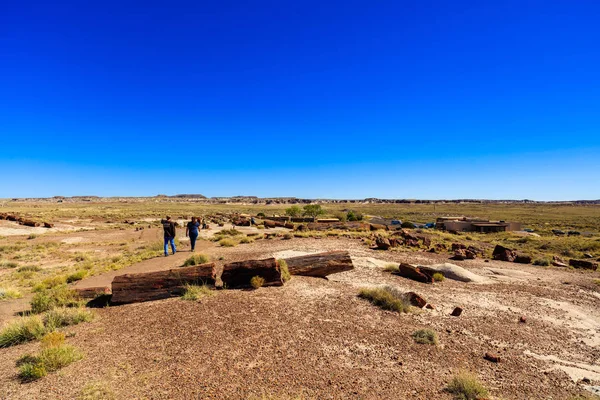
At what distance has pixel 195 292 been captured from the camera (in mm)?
9875

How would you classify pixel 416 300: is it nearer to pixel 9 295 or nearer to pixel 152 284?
pixel 152 284

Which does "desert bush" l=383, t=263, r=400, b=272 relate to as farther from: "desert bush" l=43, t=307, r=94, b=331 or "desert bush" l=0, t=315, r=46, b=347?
"desert bush" l=0, t=315, r=46, b=347

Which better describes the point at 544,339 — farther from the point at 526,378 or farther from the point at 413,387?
the point at 413,387

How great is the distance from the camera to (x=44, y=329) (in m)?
7.49

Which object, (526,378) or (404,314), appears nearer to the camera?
(526,378)

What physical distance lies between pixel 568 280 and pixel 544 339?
947 cm

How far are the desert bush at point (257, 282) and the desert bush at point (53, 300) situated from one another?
521cm

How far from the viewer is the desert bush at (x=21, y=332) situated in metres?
7.16

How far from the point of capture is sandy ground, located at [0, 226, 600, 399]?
545 centimetres

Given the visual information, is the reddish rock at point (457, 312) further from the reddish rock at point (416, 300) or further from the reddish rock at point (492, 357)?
the reddish rock at point (492, 357)

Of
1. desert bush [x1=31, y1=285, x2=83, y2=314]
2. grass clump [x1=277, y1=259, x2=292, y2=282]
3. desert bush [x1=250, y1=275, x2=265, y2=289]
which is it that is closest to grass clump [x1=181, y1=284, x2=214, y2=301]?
desert bush [x1=250, y1=275, x2=265, y2=289]

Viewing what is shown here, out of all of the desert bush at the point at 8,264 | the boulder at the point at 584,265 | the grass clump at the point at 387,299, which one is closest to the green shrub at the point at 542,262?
the boulder at the point at 584,265

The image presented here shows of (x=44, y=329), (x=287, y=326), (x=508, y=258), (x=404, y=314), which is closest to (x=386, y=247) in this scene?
(x=508, y=258)

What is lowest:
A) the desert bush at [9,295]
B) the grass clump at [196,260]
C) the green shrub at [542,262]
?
the green shrub at [542,262]
